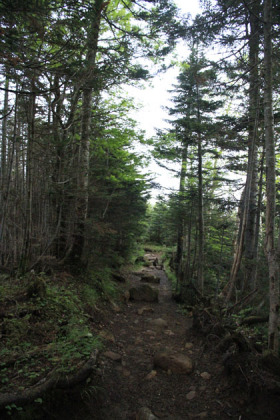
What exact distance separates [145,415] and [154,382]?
0.93 meters

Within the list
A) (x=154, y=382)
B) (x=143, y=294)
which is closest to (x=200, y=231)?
(x=143, y=294)

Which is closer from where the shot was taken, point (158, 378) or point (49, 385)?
point (49, 385)

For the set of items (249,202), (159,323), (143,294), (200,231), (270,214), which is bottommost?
(159,323)

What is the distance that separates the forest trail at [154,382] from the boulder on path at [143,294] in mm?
2693

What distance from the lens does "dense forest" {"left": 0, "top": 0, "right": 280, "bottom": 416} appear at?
3.67 metres

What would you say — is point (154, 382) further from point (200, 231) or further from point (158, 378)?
point (200, 231)

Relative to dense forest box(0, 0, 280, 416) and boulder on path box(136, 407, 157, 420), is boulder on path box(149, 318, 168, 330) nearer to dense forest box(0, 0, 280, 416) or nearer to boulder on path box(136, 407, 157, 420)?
dense forest box(0, 0, 280, 416)

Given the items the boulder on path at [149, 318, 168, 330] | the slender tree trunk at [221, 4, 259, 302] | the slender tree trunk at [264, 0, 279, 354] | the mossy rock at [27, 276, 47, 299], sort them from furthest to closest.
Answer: the boulder on path at [149, 318, 168, 330] < the slender tree trunk at [221, 4, 259, 302] < the mossy rock at [27, 276, 47, 299] < the slender tree trunk at [264, 0, 279, 354]

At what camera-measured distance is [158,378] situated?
4129 millimetres

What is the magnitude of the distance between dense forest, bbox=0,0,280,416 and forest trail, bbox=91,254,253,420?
0.78 m

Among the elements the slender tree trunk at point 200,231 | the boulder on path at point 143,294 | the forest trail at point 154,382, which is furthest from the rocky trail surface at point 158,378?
the slender tree trunk at point 200,231

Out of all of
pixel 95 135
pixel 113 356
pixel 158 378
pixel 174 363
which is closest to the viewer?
pixel 158 378

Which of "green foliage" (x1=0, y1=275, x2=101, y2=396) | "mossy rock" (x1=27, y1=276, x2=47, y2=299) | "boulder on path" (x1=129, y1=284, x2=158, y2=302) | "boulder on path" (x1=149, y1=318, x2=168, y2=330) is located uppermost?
"mossy rock" (x1=27, y1=276, x2=47, y2=299)

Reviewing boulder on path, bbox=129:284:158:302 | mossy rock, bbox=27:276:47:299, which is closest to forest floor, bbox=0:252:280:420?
mossy rock, bbox=27:276:47:299
